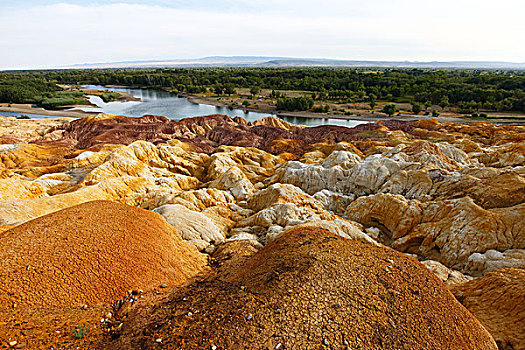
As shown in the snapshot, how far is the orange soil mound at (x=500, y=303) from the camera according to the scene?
8641 millimetres

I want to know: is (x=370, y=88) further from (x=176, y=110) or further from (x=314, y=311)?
(x=314, y=311)

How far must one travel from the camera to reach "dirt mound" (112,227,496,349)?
6.79 m

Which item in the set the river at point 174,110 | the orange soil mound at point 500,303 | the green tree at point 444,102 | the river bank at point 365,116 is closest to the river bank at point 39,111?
the river at point 174,110

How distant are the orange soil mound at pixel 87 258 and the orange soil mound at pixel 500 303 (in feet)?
34.2

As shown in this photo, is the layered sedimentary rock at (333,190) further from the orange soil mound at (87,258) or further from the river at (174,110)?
the river at (174,110)

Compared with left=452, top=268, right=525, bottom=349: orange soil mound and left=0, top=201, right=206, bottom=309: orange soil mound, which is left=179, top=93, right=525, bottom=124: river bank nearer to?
left=452, top=268, right=525, bottom=349: orange soil mound

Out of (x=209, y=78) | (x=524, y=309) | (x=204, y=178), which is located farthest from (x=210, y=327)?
(x=209, y=78)

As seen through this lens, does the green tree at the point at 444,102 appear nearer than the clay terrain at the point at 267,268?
No

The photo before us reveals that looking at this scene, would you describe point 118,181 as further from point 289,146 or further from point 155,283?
point 289,146

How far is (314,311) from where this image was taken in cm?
739

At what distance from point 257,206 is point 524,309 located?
51.3 ft

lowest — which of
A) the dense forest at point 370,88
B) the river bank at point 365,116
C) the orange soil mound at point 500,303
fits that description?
the river bank at point 365,116

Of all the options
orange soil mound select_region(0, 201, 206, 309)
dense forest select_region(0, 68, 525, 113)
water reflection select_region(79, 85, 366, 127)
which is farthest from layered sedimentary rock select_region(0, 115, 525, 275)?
dense forest select_region(0, 68, 525, 113)

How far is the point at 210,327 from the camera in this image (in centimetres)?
702
